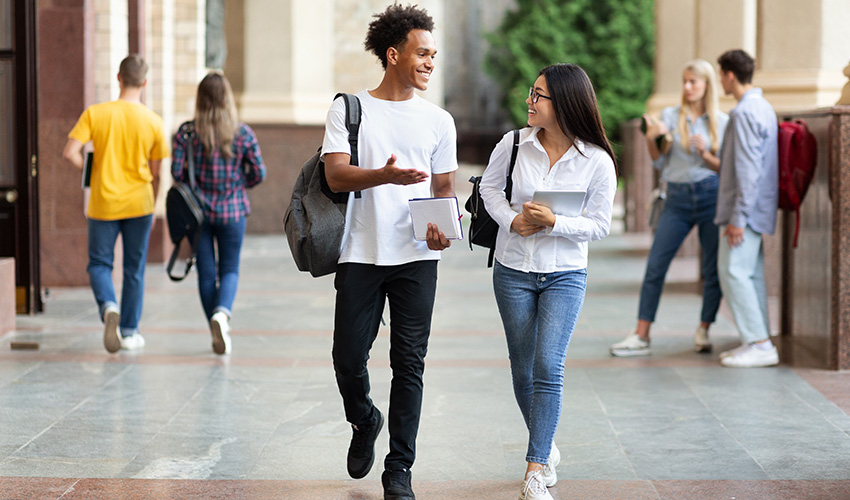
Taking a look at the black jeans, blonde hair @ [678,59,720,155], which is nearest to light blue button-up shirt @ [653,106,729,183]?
blonde hair @ [678,59,720,155]

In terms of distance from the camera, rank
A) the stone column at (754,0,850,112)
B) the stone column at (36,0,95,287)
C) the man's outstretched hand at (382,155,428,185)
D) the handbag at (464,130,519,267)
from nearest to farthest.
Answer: the man's outstretched hand at (382,155,428,185) < the handbag at (464,130,519,267) < the stone column at (754,0,850,112) < the stone column at (36,0,95,287)

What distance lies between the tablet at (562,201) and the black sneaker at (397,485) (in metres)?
1.18

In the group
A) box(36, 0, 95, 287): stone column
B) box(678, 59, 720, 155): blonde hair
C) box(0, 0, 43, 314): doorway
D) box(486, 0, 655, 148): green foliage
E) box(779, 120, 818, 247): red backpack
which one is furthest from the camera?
box(486, 0, 655, 148): green foliage

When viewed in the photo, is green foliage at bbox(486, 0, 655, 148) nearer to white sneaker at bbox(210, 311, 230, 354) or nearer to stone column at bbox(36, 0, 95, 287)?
stone column at bbox(36, 0, 95, 287)

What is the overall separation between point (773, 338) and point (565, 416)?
119 inches

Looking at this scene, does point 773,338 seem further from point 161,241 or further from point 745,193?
point 161,241

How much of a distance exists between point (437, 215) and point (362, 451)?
44.0 inches

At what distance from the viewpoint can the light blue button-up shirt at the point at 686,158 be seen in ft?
26.4

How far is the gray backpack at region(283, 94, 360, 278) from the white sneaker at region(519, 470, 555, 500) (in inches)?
44.4

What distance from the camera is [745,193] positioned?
7383mm

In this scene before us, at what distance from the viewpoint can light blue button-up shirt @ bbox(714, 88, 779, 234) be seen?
737 centimetres

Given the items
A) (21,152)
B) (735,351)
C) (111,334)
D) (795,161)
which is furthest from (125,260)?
(795,161)

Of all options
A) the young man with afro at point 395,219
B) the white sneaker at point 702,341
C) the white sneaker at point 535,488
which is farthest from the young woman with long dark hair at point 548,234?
the white sneaker at point 702,341

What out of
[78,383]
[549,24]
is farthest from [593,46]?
[78,383]
